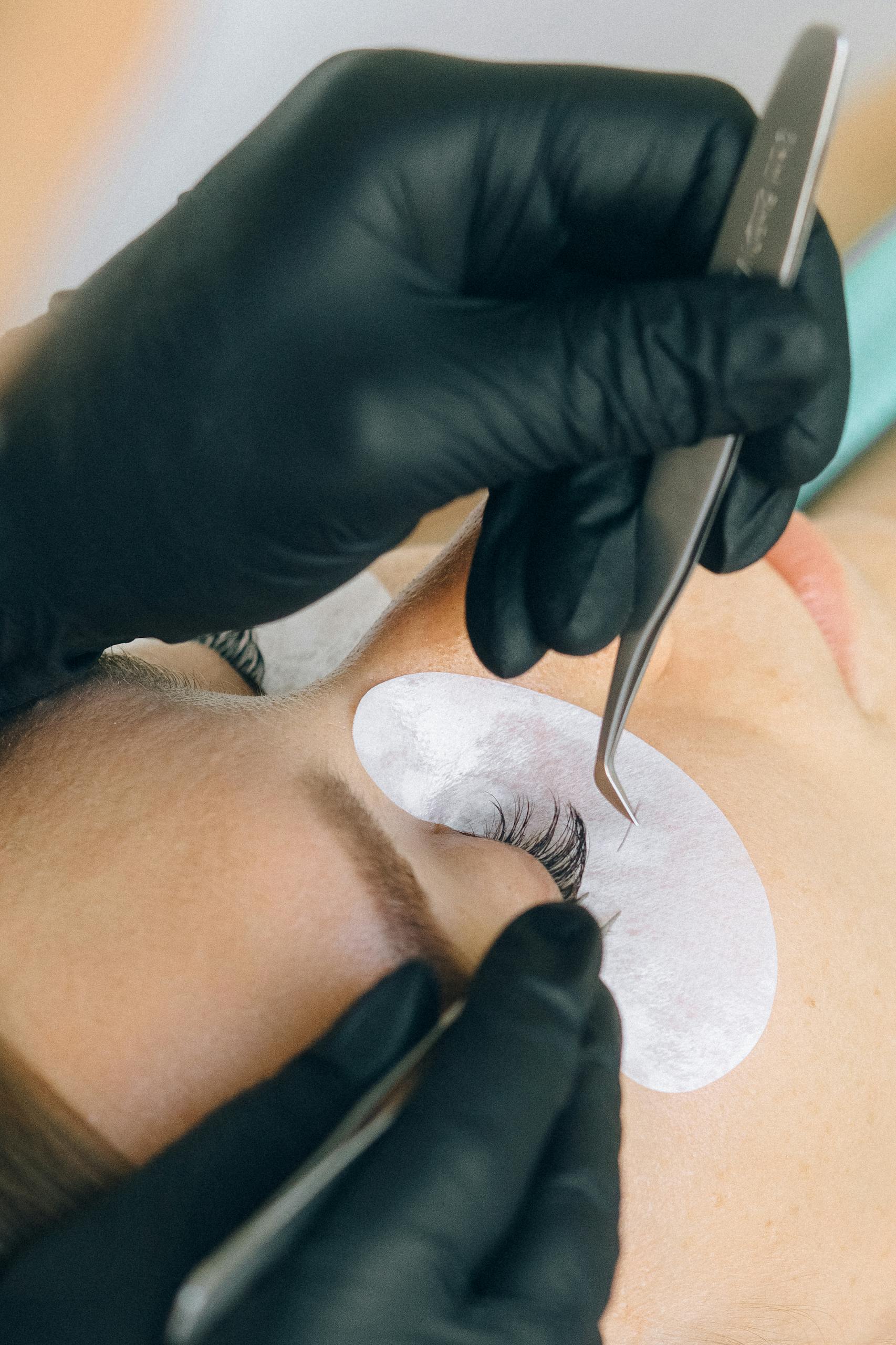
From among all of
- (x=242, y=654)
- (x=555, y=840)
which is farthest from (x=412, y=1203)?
(x=242, y=654)

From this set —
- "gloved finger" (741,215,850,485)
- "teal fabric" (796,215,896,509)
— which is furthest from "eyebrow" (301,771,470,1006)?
"teal fabric" (796,215,896,509)

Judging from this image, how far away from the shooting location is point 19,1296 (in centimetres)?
41

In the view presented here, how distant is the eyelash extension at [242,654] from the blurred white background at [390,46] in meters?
0.41

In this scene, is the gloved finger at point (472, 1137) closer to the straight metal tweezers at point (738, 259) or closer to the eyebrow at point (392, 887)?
the eyebrow at point (392, 887)

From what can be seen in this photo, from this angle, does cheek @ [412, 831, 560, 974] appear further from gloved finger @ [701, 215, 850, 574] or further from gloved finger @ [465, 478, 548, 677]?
gloved finger @ [701, 215, 850, 574]

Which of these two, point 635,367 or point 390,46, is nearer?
point 635,367

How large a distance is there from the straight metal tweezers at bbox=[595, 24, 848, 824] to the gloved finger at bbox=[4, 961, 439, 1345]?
0.86 feet

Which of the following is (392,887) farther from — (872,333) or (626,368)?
(872,333)

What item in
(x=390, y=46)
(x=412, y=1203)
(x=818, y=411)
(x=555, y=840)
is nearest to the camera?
(x=412, y=1203)

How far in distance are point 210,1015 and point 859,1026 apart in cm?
44

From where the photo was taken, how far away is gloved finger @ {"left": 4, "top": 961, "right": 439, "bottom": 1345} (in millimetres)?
403

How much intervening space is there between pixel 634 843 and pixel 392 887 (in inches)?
7.2

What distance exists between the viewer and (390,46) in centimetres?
108

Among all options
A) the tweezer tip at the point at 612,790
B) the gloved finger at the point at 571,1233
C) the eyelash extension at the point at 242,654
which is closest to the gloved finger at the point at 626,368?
the tweezer tip at the point at 612,790
